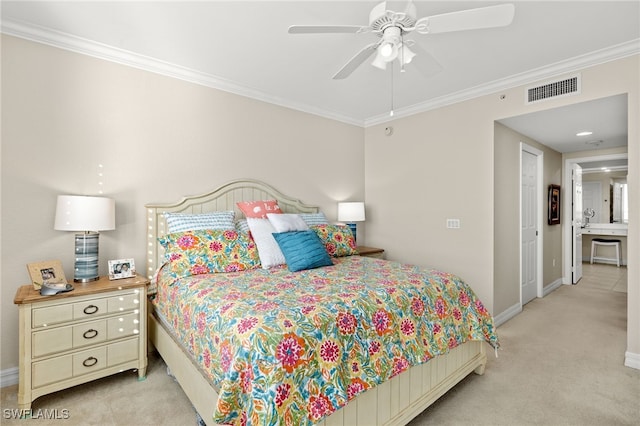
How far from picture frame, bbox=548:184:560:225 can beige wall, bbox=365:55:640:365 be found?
1.38m

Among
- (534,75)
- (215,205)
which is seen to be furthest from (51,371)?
(534,75)

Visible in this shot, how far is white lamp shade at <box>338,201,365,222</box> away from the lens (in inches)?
162

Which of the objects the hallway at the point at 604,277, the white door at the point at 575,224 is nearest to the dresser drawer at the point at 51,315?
the white door at the point at 575,224

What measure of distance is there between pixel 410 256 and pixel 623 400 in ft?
7.53

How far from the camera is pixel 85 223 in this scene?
2195 millimetres

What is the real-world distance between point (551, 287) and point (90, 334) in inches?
228

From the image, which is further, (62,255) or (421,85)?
(421,85)

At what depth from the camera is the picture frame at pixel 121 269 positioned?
2.41 m

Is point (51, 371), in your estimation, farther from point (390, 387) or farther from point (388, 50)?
point (388, 50)

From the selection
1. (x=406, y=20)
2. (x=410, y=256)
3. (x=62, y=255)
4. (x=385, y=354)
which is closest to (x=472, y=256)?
(x=410, y=256)

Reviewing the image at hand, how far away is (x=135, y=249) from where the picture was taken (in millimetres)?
2746

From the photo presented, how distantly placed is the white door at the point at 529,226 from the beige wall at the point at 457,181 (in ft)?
1.63

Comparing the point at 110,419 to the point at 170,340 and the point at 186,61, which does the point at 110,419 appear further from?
the point at 186,61

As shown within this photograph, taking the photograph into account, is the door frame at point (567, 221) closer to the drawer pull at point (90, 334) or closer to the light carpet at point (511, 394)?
the light carpet at point (511, 394)
